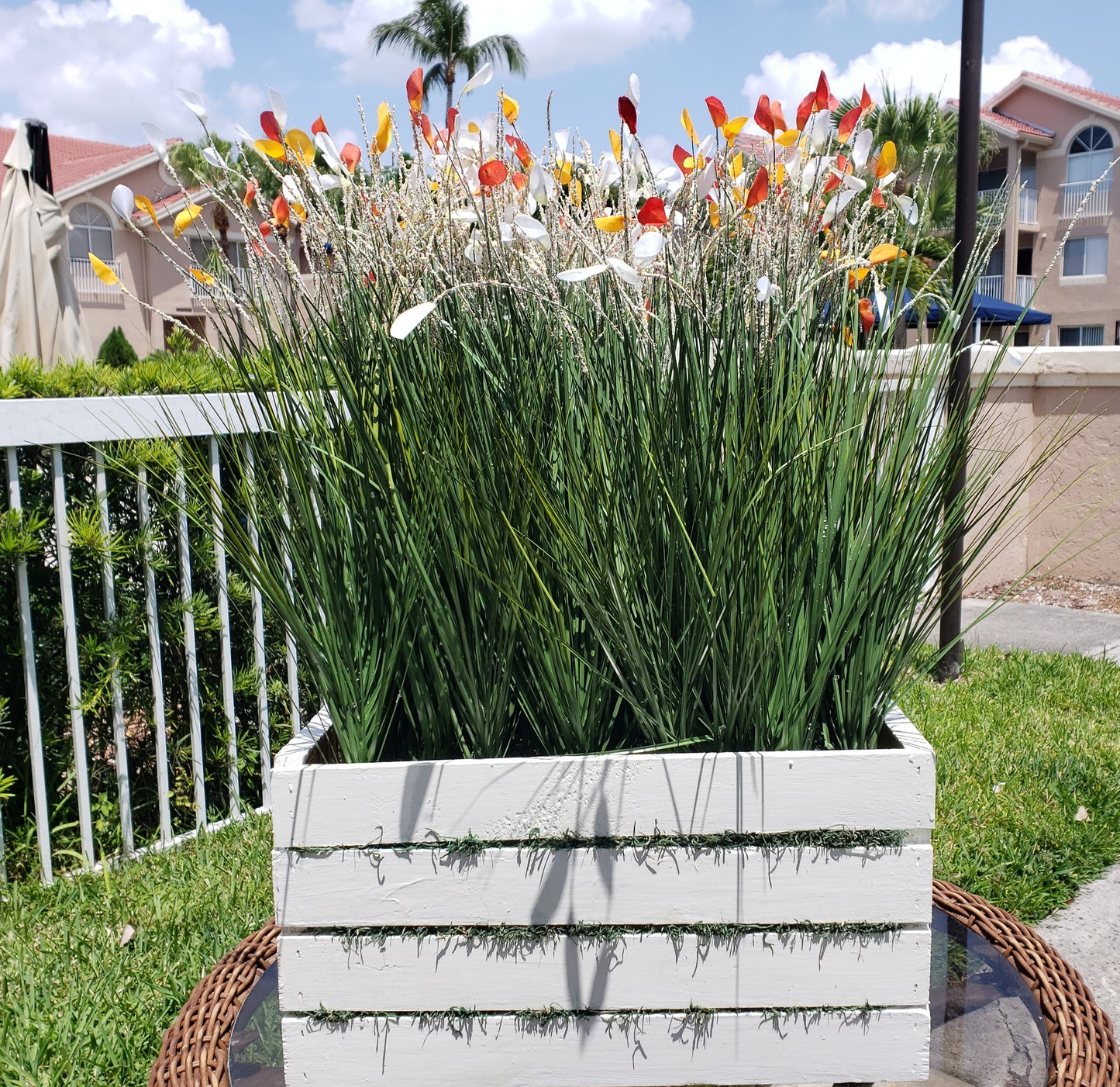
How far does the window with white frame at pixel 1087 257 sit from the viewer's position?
28656mm

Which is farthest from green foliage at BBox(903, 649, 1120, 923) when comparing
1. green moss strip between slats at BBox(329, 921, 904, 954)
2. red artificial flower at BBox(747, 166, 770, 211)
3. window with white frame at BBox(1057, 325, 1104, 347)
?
window with white frame at BBox(1057, 325, 1104, 347)

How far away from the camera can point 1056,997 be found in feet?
4.57

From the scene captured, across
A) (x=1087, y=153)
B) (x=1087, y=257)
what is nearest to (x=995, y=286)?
(x=1087, y=257)

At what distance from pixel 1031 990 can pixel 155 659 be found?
212cm

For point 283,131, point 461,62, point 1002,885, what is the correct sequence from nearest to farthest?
point 283,131 → point 1002,885 → point 461,62

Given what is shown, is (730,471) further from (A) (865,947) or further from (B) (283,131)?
(B) (283,131)

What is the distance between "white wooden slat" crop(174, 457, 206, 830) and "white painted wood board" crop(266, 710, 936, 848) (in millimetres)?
1671

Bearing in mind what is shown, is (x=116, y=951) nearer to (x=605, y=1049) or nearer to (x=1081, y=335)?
(x=605, y=1049)

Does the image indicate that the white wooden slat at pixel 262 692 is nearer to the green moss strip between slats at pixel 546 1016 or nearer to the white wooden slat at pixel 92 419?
the white wooden slat at pixel 92 419

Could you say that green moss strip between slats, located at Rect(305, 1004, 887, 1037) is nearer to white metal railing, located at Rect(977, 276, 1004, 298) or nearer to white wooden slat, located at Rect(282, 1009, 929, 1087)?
white wooden slat, located at Rect(282, 1009, 929, 1087)

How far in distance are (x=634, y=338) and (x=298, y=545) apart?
0.51 metres

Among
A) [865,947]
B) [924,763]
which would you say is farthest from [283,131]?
[865,947]

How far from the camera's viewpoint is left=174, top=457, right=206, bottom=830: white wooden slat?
2.71 m

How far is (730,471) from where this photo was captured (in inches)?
46.5
